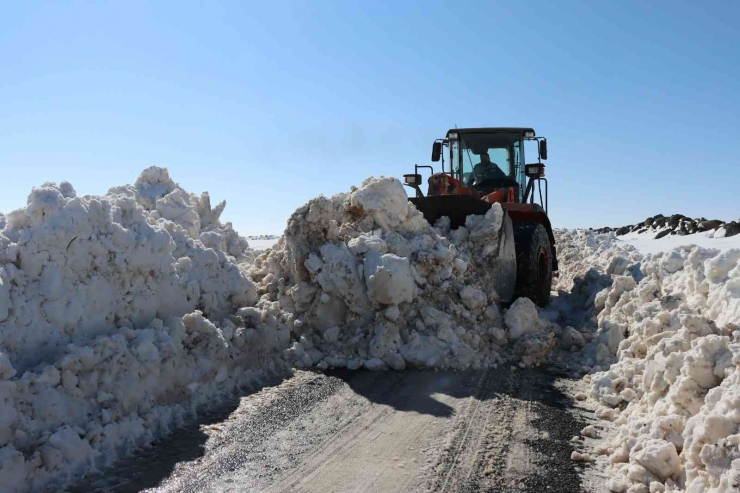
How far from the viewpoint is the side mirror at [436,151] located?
1022 centimetres

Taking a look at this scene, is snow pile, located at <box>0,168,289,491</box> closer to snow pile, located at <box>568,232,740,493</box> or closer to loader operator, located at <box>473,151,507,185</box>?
snow pile, located at <box>568,232,740,493</box>

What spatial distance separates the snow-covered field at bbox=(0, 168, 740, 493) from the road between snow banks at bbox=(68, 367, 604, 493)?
29 cm

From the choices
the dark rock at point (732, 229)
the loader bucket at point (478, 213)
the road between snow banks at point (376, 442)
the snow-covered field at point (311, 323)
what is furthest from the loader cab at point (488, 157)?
the dark rock at point (732, 229)

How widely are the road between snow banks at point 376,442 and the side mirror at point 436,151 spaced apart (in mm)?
5379

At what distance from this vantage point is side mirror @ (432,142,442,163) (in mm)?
10219

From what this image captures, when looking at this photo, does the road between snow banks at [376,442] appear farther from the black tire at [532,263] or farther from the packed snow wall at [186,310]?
the black tire at [532,263]

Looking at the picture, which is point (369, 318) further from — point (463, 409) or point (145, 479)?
point (145, 479)

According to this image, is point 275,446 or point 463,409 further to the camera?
point 463,409

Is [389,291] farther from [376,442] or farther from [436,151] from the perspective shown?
[436,151]

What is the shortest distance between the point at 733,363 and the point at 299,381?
3.47 metres

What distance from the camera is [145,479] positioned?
11.8ft

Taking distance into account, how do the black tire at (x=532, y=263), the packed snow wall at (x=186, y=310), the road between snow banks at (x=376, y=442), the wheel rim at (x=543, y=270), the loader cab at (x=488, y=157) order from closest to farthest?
the road between snow banks at (x=376, y=442) < the packed snow wall at (x=186, y=310) < the black tire at (x=532, y=263) < the wheel rim at (x=543, y=270) < the loader cab at (x=488, y=157)

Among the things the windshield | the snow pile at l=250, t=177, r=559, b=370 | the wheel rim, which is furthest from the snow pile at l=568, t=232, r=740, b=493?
the windshield

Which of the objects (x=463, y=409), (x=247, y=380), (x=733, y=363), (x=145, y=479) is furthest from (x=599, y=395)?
(x=145, y=479)
